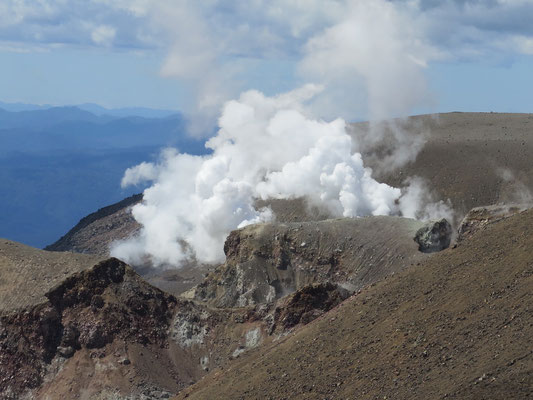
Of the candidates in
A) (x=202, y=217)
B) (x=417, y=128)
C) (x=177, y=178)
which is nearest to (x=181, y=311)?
(x=202, y=217)

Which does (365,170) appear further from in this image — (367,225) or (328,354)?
(328,354)

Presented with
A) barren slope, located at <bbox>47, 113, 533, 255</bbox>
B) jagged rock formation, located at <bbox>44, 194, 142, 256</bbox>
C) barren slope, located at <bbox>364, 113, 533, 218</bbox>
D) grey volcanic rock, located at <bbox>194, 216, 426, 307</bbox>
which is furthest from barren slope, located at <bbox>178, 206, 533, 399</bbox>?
jagged rock formation, located at <bbox>44, 194, 142, 256</bbox>

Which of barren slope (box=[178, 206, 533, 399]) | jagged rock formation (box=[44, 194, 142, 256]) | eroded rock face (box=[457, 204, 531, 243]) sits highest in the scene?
jagged rock formation (box=[44, 194, 142, 256])

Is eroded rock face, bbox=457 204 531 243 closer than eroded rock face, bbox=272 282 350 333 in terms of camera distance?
No

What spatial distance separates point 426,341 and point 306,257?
5306cm

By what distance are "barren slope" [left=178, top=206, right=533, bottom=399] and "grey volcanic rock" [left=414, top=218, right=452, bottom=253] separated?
36.5 meters

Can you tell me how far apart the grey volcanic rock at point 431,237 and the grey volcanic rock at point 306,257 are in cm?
83

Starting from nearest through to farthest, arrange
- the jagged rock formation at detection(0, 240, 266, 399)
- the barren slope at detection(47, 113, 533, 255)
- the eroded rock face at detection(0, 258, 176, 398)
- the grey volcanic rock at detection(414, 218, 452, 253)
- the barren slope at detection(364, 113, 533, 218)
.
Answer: the jagged rock formation at detection(0, 240, 266, 399) < the eroded rock face at detection(0, 258, 176, 398) < the grey volcanic rock at detection(414, 218, 452, 253) < the barren slope at detection(364, 113, 533, 218) < the barren slope at detection(47, 113, 533, 255)

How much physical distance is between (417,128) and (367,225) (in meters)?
64.8

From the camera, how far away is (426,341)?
133 ft

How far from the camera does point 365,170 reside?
144625 mm

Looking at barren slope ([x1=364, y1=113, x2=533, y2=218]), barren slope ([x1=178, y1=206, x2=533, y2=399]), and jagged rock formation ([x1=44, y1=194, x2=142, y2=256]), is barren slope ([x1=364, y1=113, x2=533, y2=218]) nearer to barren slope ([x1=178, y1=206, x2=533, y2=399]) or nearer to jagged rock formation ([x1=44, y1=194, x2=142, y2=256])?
jagged rock formation ([x1=44, y1=194, x2=142, y2=256])

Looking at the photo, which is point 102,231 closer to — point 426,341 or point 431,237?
point 431,237

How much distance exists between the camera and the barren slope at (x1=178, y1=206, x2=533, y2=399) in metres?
35.1
